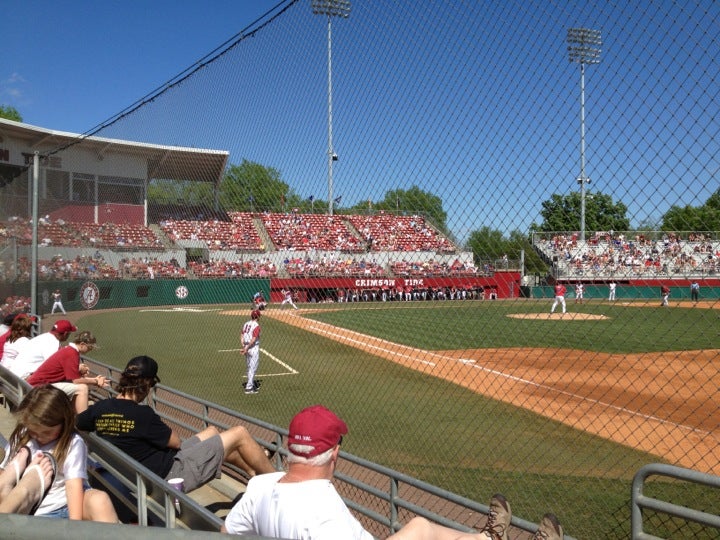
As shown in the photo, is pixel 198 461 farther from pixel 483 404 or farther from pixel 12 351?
pixel 483 404

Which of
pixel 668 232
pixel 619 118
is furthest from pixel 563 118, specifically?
pixel 668 232

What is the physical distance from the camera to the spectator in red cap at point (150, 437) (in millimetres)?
4066

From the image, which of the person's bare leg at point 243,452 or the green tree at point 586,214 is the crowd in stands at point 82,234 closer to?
the person's bare leg at point 243,452

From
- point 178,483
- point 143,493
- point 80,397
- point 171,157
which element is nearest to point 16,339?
point 80,397

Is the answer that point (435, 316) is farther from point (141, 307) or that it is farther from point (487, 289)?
point (141, 307)

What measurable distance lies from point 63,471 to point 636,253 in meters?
3.28

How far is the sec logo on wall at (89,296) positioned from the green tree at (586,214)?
1601 centimetres

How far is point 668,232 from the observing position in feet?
10.5

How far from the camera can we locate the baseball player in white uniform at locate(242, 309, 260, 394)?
25.8 feet

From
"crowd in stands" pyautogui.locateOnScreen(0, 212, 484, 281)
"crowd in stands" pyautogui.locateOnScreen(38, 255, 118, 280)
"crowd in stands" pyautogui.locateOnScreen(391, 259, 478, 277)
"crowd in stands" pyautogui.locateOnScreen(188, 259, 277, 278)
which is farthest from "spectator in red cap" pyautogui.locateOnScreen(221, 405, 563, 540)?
"crowd in stands" pyautogui.locateOnScreen(38, 255, 118, 280)

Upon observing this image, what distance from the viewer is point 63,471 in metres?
3.33

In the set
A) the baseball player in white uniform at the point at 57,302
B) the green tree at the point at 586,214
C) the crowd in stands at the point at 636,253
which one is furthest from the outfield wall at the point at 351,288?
the baseball player in white uniform at the point at 57,302

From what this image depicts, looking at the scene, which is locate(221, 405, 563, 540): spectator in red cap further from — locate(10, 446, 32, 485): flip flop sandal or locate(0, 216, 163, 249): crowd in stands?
locate(0, 216, 163, 249): crowd in stands

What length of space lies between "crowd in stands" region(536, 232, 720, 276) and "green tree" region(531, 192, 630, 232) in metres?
0.05
